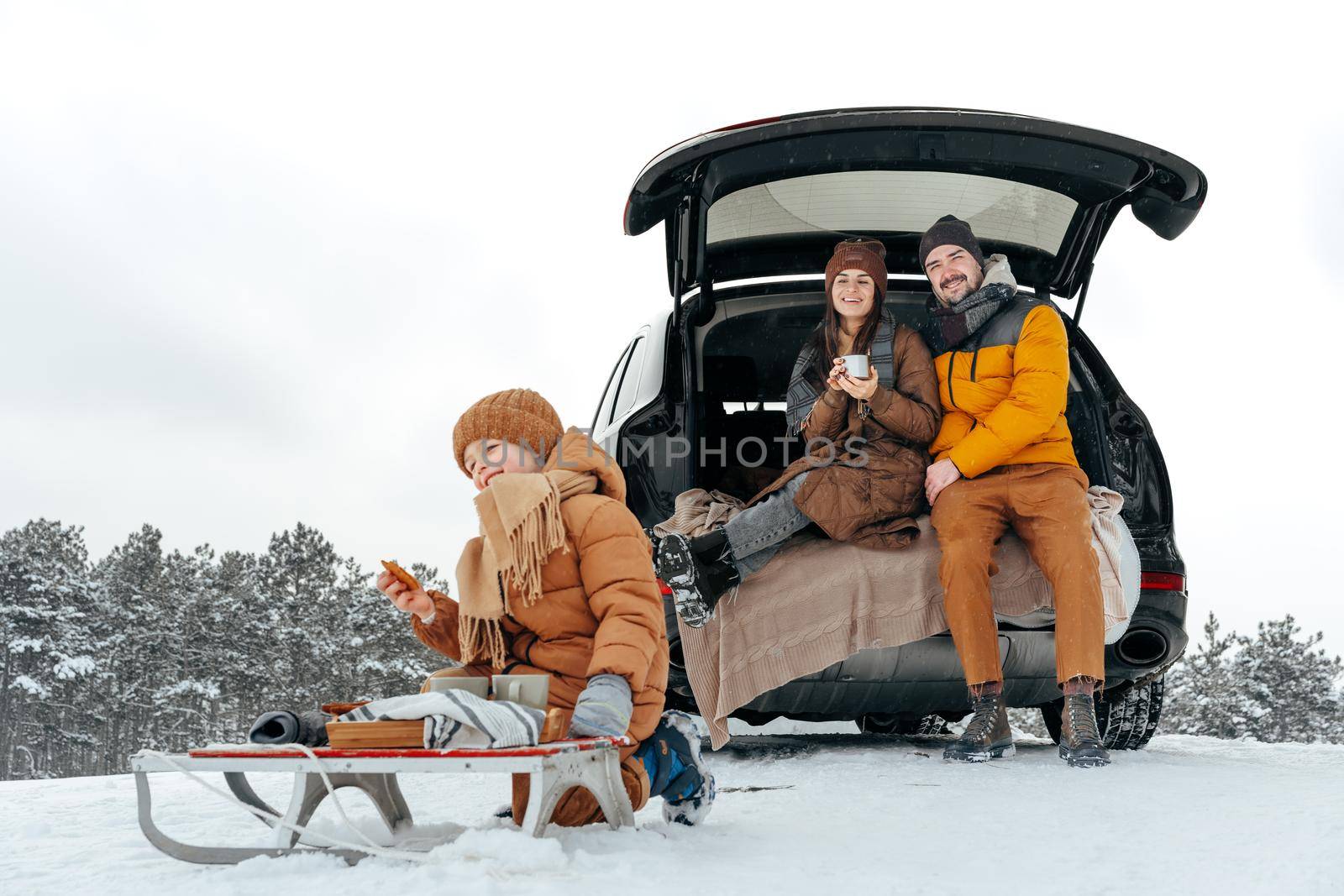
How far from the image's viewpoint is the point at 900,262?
436 centimetres

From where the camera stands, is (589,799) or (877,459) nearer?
(589,799)

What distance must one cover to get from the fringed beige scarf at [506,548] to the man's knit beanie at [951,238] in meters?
1.90

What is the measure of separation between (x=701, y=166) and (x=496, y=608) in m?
1.82

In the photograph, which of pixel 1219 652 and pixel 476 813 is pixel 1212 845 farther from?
pixel 1219 652

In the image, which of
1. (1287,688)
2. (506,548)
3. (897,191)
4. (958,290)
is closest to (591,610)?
(506,548)

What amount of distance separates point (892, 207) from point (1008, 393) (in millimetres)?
797

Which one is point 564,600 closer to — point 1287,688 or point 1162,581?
point 1162,581

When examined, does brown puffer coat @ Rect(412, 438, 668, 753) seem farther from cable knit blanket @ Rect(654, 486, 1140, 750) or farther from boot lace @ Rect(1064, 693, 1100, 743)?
boot lace @ Rect(1064, 693, 1100, 743)

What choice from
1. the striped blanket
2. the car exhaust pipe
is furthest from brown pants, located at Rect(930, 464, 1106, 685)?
the striped blanket

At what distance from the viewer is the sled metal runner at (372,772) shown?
72.2 inches

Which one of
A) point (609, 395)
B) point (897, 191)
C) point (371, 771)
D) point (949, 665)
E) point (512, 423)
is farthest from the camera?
point (609, 395)

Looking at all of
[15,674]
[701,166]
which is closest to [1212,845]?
[701,166]

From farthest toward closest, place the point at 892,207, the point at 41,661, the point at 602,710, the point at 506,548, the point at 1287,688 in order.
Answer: the point at 41,661 → the point at 1287,688 → the point at 892,207 → the point at 506,548 → the point at 602,710

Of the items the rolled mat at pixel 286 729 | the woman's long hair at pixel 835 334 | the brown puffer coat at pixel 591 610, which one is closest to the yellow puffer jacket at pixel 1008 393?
the woman's long hair at pixel 835 334
